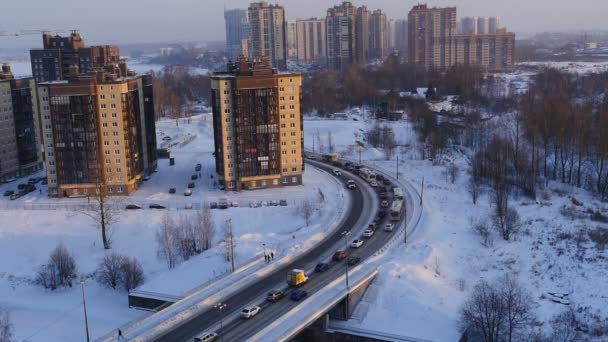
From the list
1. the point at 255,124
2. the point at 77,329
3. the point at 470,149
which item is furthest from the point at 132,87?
the point at 470,149

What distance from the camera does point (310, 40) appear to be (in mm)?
139500

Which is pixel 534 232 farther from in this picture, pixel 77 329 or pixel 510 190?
pixel 77 329

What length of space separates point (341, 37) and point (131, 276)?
85746 millimetres

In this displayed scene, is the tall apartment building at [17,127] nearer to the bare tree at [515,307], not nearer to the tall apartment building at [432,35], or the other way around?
the bare tree at [515,307]

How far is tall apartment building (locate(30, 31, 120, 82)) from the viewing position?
181 ft

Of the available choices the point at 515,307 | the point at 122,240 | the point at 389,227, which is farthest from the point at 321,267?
the point at 122,240

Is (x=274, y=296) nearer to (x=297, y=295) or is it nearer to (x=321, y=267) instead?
(x=297, y=295)

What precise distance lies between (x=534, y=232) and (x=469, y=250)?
12.6ft

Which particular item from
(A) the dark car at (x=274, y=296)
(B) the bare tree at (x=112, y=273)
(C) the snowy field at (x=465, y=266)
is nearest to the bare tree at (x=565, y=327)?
(C) the snowy field at (x=465, y=266)

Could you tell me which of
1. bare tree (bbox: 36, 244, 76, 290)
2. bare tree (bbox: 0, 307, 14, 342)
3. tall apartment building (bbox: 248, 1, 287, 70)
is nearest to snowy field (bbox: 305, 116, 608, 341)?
bare tree (bbox: 0, 307, 14, 342)

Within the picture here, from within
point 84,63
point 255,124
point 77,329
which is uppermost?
point 84,63

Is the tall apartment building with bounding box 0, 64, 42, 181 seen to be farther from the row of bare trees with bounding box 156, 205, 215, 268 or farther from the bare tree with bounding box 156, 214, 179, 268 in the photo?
the bare tree with bounding box 156, 214, 179, 268

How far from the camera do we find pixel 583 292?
2248 centimetres

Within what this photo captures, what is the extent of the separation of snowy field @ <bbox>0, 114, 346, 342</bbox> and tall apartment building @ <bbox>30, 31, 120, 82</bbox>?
18062 mm
